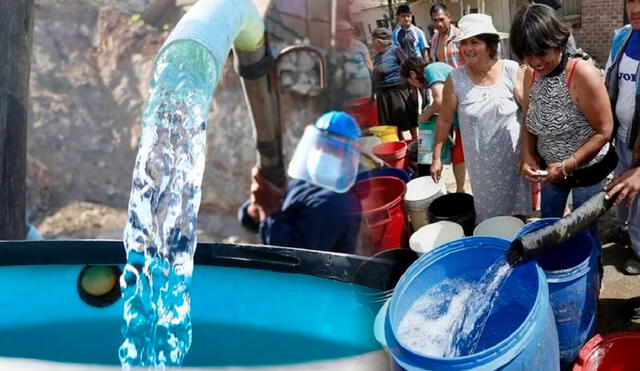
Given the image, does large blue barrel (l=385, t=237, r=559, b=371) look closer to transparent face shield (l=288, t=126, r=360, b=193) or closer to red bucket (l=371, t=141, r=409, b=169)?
transparent face shield (l=288, t=126, r=360, b=193)

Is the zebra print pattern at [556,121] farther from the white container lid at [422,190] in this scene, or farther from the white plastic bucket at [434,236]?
the white container lid at [422,190]

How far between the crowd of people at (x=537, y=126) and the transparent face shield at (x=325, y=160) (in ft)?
0.18

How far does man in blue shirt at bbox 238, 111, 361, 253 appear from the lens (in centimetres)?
124

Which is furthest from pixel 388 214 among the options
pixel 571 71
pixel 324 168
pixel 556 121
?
pixel 324 168

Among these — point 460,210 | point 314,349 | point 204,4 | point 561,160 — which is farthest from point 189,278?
point 460,210

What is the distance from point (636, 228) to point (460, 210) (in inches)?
30.6

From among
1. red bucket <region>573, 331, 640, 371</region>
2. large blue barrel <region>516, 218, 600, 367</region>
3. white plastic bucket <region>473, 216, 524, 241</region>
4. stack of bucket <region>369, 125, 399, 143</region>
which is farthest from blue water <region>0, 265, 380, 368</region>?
stack of bucket <region>369, 125, 399, 143</region>

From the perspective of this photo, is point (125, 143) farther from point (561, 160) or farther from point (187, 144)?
point (561, 160)

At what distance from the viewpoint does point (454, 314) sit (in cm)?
179

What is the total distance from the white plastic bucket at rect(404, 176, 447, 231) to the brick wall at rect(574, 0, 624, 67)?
7.61 m

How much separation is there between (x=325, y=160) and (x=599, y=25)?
982 centimetres

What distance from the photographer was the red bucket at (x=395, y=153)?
3306 millimetres

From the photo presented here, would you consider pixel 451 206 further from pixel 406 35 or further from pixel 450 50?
pixel 406 35

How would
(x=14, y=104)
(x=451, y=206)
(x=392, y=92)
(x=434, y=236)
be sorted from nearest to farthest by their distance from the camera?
(x=14, y=104)
(x=434, y=236)
(x=451, y=206)
(x=392, y=92)
